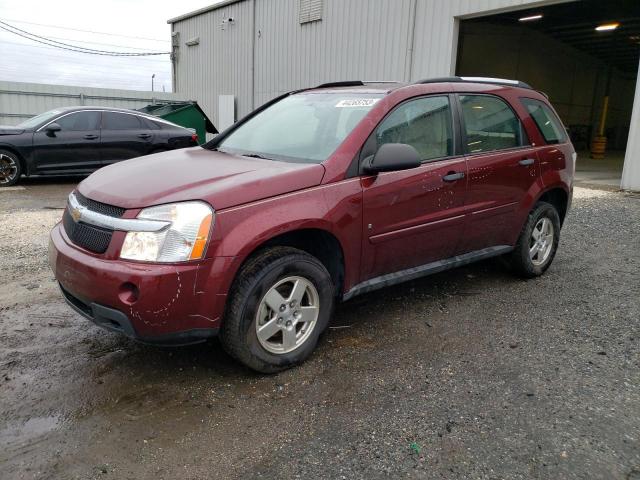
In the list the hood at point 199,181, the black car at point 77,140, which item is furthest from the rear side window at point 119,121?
the hood at point 199,181

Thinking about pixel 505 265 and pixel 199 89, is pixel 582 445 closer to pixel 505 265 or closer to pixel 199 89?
pixel 505 265

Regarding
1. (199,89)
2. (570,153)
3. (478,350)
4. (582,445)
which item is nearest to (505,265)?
(570,153)

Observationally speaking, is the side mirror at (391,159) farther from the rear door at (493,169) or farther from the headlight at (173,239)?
the headlight at (173,239)

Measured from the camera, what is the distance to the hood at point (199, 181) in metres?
2.77

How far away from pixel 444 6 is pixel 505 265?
9.20m

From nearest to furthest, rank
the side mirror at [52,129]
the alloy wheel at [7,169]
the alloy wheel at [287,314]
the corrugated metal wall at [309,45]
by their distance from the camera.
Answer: the alloy wheel at [287,314] < the alloy wheel at [7,169] < the side mirror at [52,129] < the corrugated metal wall at [309,45]

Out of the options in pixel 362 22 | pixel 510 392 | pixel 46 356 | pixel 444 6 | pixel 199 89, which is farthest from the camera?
pixel 199 89

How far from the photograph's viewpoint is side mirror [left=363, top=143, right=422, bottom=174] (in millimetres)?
3240

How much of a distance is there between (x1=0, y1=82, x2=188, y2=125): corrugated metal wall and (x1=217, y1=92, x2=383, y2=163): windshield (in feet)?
52.6

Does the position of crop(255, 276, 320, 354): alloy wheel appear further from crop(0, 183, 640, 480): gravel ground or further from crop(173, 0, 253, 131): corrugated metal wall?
crop(173, 0, 253, 131): corrugated metal wall

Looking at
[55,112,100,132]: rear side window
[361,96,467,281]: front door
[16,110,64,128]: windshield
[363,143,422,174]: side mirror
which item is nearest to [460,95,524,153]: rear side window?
[361,96,467,281]: front door

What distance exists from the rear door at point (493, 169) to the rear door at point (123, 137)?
7852mm

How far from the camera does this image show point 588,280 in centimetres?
489

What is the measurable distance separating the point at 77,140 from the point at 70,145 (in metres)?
0.16
